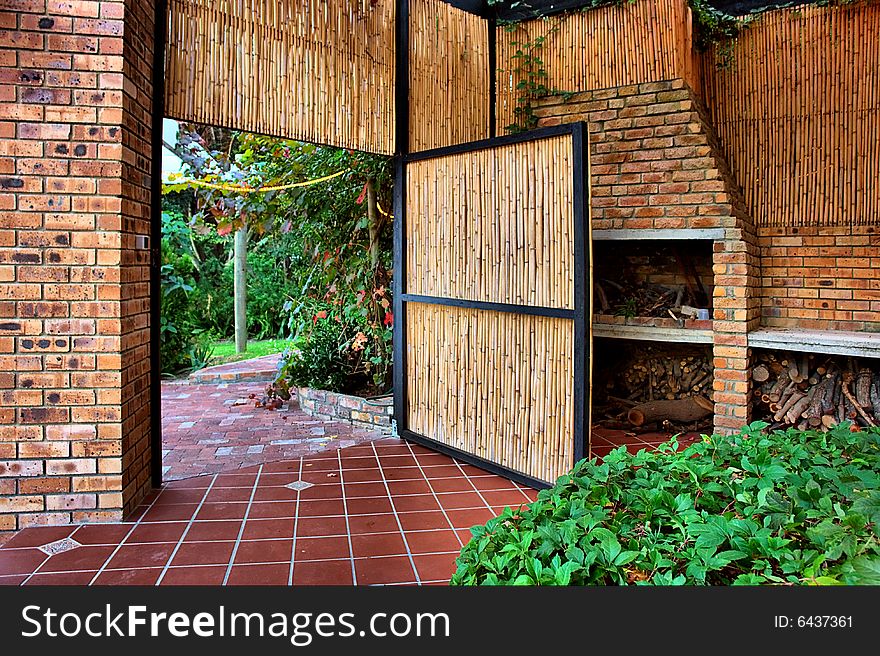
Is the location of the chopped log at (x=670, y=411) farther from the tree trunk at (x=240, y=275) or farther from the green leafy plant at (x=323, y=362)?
the tree trunk at (x=240, y=275)

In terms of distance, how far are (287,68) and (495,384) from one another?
2.34 m

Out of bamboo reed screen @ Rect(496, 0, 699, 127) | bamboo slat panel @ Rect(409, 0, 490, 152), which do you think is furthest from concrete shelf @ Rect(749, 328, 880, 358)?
bamboo slat panel @ Rect(409, 0, 490, 152)

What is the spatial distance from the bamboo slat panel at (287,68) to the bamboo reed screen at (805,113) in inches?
99.6

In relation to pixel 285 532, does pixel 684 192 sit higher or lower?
higher

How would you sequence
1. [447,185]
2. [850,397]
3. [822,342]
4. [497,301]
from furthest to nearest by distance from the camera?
[850,397] < [447,185] < [822,342] < [497,301]

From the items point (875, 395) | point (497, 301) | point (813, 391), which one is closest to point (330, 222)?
point (497, 301)

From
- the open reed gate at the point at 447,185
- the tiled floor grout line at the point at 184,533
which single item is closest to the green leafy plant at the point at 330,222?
the open reed gate at the point at 447,185

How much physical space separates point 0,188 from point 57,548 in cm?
165

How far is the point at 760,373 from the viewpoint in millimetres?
4539

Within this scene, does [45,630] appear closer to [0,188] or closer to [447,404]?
[0,188]

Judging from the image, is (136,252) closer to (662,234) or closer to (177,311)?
(662,234)

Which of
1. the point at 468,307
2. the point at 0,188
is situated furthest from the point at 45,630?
the point at 468,307

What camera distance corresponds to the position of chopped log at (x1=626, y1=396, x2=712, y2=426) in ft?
16.3

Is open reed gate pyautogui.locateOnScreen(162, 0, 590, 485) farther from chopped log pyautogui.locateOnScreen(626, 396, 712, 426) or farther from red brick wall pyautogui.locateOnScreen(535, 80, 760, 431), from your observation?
chopped log pyautogui.locateOnScreen(626, 396, 712, 426)
